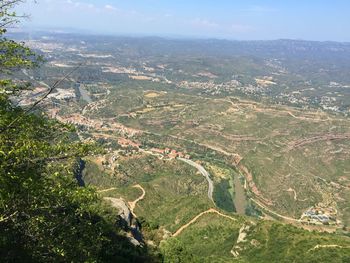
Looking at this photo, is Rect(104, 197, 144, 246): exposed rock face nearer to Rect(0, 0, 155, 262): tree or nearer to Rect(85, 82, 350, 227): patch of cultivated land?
Rect(0, 0, 155, 262): tree

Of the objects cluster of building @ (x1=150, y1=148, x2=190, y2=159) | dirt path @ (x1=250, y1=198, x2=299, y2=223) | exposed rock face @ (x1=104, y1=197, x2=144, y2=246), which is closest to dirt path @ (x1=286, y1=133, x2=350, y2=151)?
cluster of building @ (x1=150, y1=148, x2=190, y2=159)

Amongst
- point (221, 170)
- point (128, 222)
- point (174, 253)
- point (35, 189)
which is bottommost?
point (221, 170)

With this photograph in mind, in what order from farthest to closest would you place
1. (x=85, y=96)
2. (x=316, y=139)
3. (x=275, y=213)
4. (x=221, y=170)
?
(x=85, y=96) → (x=316, y=139) → (x=221, y=170) → (x=275, y=213)

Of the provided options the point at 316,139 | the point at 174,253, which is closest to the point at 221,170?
the point at 316,139

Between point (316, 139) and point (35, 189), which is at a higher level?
point (35, 189)

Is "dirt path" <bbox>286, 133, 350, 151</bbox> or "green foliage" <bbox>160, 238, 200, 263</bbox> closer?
"green foliage" <bbox>160, 238, 200, 263</bbox>

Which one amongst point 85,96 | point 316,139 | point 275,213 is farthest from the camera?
point 85,96

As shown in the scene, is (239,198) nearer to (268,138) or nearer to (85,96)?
(268,138)

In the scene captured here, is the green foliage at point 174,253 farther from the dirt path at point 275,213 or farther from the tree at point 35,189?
the dirt path at point 275,213
